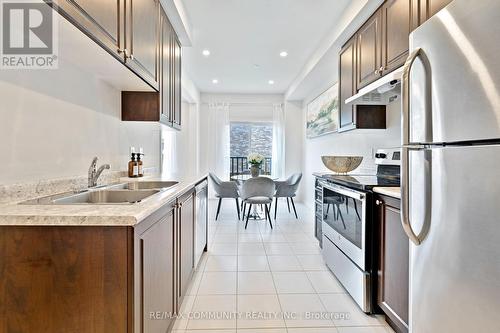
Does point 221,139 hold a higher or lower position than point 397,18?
lower

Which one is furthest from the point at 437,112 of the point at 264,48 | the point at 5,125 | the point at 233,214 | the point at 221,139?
the point at 221,139

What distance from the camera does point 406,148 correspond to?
1.20 m

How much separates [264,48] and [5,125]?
351 cm

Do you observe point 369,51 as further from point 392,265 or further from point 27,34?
point 27,34

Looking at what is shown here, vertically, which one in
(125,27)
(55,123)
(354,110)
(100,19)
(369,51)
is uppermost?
(369,51)

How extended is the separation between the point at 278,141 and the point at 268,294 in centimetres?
498

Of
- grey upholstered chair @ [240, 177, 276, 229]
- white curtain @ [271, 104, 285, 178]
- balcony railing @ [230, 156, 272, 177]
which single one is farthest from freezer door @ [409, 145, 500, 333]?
balcony railing @ [230, 156, 272, 177]

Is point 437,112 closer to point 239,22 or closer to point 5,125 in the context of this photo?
point 5,125

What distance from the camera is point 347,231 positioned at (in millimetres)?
2320

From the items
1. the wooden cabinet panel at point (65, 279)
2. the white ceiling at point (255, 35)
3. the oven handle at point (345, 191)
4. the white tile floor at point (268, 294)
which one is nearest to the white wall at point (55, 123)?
the wooden cabinet panel at point (65, 279)

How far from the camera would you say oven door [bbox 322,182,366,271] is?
2.05 meters

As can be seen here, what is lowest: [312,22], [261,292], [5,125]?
[261,292]

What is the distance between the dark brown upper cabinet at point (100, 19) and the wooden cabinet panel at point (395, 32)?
5.92ft

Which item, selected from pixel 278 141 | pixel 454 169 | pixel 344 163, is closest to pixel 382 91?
pixel 344 163
